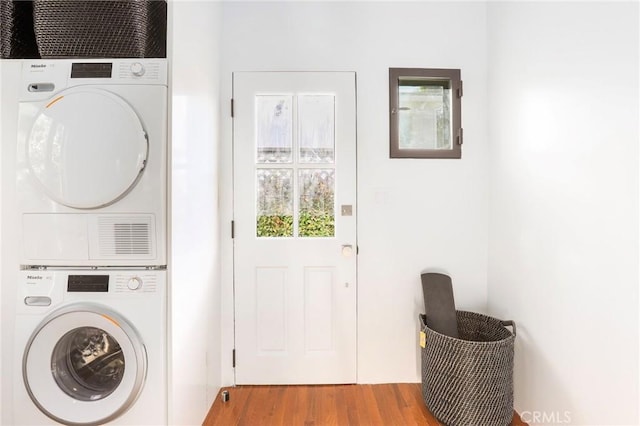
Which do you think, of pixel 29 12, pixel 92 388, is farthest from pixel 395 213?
pixel 29 12

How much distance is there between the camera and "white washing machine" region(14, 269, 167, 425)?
1211 mm

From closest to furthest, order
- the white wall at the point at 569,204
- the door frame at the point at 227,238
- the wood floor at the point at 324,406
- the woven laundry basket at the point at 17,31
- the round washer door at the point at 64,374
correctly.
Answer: the white wall at the point at 569,204 → the round washer door at the point at 64,374 → the woven laundry basket at the point at 17,31 → the wood floor at the point at 324,406 → the door frame at the point at 227,238

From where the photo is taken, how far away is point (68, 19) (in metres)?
1.33

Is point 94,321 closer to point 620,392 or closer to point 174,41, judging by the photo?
point 174,41

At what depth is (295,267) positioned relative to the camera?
75.9 inches

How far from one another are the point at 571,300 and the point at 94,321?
78.7 inches

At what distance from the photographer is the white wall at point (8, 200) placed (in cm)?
128

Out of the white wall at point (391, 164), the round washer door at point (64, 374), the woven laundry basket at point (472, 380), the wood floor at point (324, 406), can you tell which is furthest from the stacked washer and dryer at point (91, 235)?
the woven laundry basket at point (472, 380)

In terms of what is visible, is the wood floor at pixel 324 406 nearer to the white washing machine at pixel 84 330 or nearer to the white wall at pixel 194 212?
the white wall at pixel 194 212

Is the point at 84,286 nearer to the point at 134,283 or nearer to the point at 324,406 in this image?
the point at 134,283

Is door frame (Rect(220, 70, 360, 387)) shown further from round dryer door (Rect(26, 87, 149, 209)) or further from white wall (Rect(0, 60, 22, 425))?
white wall (Rect(0, 60, 22, 425))

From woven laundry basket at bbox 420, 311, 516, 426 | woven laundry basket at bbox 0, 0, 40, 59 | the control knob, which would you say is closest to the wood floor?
woven laundry basket at bbox 420, 311, 516, 426

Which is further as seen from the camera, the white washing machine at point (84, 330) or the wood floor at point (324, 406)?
the wood floor at point (324, 406)

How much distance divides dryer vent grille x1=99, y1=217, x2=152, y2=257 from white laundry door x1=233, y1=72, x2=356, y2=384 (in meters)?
0.69
